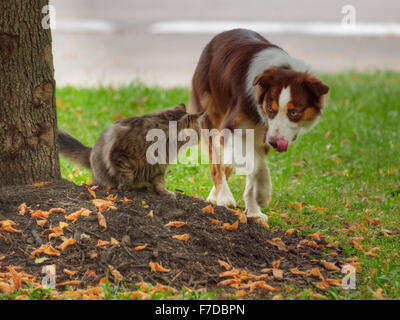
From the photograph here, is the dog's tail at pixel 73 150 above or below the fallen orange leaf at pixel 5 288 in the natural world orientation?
above

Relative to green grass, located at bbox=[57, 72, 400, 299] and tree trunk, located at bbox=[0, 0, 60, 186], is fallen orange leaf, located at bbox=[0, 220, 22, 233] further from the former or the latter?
green grass, located at bbox=[57, 72, 400, 299]

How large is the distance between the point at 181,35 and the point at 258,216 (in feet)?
28.2

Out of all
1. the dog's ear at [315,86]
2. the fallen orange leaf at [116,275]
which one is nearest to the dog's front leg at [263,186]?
the dog's ear at [315,86]

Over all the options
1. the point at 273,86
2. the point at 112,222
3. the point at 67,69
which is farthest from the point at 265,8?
the point at 112,222

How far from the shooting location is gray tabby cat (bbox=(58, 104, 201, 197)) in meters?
4.54

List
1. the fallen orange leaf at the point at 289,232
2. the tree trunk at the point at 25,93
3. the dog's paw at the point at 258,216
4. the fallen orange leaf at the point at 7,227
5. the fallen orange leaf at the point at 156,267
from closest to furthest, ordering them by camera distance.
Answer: the fallen orange leaf at the point at 156,267 < the fallen orange leaf at the point at 7,227 < the tree trunk at the point at 25,93 < the fallen orange leaf at the point at 289,232 < the dog's paw at the point at 258,216

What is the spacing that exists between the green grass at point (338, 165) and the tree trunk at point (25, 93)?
1.34 m

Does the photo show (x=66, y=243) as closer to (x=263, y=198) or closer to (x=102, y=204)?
(x=102, y=204)

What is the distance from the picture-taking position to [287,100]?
4375mm

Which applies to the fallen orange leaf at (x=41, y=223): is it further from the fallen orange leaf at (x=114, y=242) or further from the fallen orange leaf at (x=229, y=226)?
the fallen orange leaf at (x=229, y=226)

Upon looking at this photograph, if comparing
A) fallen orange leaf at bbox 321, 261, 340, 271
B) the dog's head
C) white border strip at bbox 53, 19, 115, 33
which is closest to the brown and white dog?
the dog's head

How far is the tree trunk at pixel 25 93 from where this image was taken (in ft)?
13.7

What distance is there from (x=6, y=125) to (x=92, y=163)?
84 cm
